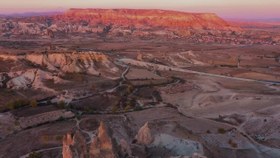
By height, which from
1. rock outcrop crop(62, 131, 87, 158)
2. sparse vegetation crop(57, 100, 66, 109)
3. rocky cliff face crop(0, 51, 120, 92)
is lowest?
rocky cliff face crop(0, 51, 120, 92)

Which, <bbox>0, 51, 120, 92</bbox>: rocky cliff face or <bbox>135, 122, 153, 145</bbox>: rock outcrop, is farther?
<bbox>0, 51, 120, 92</bbox>: rocky cliff face

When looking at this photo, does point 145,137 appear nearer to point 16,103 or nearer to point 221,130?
point 221,130

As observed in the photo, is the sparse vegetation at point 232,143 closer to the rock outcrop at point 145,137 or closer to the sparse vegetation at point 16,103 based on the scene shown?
the rock outcrop at point 145,137

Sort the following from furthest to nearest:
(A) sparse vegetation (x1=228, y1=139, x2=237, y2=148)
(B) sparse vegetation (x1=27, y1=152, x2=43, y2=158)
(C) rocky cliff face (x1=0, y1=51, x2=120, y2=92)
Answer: (C) rocky cliff face (x1=0, y1=51, x2=120, y2=92) → (A) sparse vegetation (x1=228, y1=139, x2=237, y2=148) → (B) sparse vegetation (x1=27, y1=152, x2=43, y2=158)

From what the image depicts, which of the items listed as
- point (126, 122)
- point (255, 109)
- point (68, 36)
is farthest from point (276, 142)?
point (68, 36)

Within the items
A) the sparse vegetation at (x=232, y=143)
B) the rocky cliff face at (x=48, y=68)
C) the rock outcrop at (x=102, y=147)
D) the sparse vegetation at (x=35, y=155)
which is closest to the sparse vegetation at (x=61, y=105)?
the rocky cliff face at (x=48, y=68)

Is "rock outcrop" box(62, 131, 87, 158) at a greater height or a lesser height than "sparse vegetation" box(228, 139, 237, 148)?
greater

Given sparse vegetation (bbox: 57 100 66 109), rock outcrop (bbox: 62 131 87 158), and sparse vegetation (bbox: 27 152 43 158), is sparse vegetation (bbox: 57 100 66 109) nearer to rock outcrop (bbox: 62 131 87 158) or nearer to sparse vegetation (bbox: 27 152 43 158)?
sparse vegetation (bbox: 27 152 43 158)

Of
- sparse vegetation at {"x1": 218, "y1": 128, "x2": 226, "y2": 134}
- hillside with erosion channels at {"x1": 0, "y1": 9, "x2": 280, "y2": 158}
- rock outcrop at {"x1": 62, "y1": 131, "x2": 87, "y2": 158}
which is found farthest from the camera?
sparse vegetation at {"x1": 218, "y1": 128, "x2": 226, "y2": 134}

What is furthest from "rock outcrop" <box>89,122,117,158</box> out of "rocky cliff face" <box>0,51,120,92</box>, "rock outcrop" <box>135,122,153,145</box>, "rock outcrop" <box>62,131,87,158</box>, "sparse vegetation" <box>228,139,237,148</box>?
"rocky cliff face" <box>0,51,120,92</box>

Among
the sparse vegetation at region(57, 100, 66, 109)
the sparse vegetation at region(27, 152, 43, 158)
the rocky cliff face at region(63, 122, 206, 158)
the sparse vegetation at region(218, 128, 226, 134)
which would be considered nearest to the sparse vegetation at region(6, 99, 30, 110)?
the sparse vegetation at region(57, 100, 66, 109)

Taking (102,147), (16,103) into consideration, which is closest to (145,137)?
(102,147)

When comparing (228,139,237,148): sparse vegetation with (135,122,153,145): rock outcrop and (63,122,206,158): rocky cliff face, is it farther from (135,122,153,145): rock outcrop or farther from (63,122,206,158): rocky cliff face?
(135,122,153,145): rock outcrop
